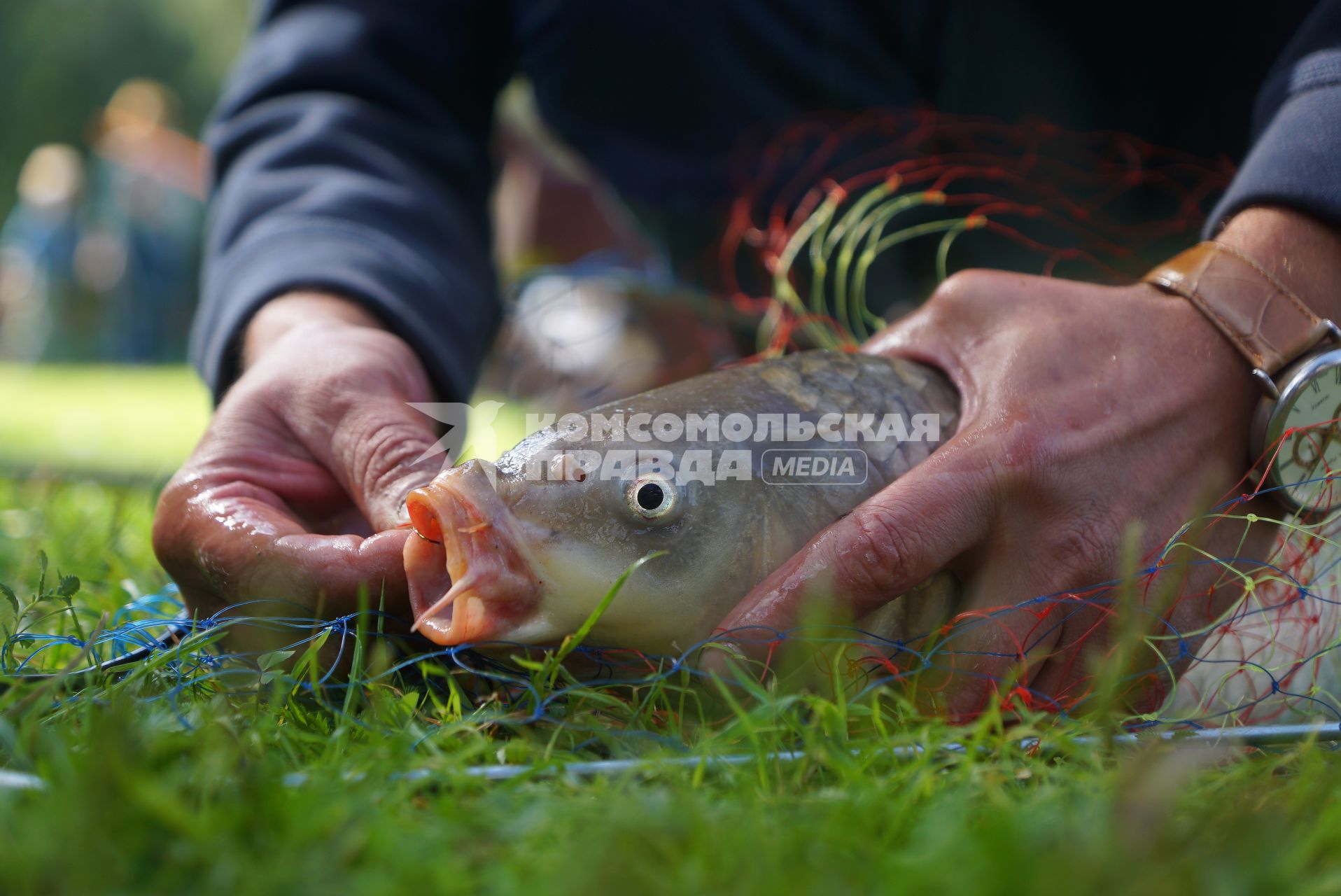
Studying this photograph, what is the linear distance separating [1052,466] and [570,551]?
584mm

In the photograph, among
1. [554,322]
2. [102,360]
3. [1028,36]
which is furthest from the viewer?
[102,360]

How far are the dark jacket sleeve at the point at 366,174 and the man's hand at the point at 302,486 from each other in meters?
0.38

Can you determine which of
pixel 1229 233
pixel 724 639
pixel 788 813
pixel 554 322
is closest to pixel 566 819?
pixel 788 813

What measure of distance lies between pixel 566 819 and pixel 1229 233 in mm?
1230

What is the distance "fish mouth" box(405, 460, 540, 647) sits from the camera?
1120 mm

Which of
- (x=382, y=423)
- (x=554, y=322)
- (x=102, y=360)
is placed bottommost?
(x=102, y=360)

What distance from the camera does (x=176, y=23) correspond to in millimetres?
26484

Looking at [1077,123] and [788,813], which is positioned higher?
[1077,123]

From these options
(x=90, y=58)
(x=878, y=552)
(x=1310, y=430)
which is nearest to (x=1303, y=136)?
(x=1310, y=430)

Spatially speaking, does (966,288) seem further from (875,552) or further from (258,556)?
(258,556)

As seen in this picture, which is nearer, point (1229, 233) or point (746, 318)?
point (1229, 233)

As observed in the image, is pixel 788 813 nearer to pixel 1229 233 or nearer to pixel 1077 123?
pixel 1229 233

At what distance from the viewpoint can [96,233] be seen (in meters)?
13.6

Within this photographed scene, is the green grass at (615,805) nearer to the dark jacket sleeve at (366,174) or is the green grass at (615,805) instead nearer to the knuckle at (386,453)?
the knuckle at (386,453)
